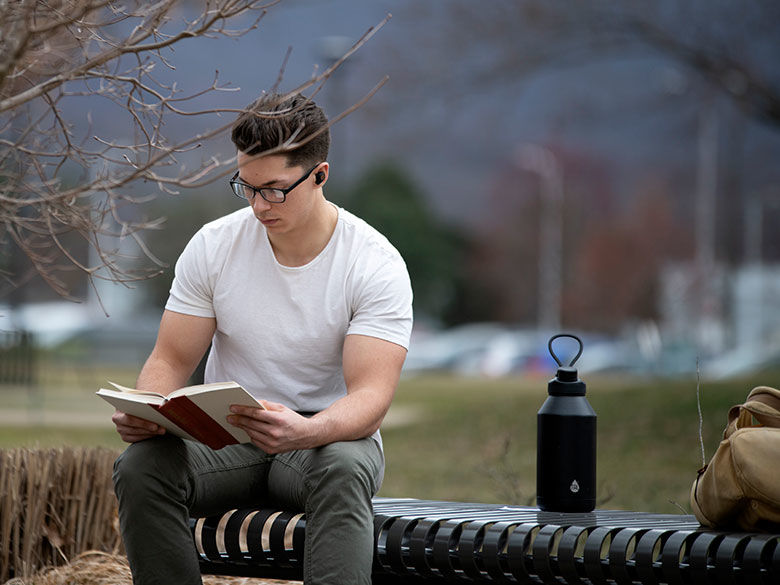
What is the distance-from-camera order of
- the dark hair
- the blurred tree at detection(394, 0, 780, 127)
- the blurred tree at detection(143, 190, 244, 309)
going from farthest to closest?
the blurred tree at detection(143, 190, 244, 309) < the blurred tree at detection(394, 0, 780, 127) < the dark hair

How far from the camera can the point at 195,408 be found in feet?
9.77

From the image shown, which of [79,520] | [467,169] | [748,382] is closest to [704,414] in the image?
[748,382]

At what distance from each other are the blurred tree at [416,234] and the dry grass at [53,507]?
50.4 metres

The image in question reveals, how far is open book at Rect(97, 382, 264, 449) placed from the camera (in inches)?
115

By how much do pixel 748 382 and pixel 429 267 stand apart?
4435 centimetres

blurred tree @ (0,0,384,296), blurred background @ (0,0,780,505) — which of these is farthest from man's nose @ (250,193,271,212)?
blurred background @ (0,0,780,505)

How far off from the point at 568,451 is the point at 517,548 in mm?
530

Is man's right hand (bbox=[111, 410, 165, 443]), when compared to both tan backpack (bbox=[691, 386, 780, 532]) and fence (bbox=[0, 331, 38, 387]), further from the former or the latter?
fence (bbox=[0, 331, 38, 387])

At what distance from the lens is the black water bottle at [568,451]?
11.6ft

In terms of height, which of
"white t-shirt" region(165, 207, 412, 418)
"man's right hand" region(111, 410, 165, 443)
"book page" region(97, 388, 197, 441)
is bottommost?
"man's right hand" region(111, 410, 165, 443)

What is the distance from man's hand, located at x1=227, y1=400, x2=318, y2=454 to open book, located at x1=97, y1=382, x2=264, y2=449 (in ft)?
0.12

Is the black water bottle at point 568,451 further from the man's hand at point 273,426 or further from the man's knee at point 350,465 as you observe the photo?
the man's hand at point 273,426

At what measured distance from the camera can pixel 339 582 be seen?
118 inches

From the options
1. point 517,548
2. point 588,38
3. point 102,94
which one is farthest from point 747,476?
point 588,38
